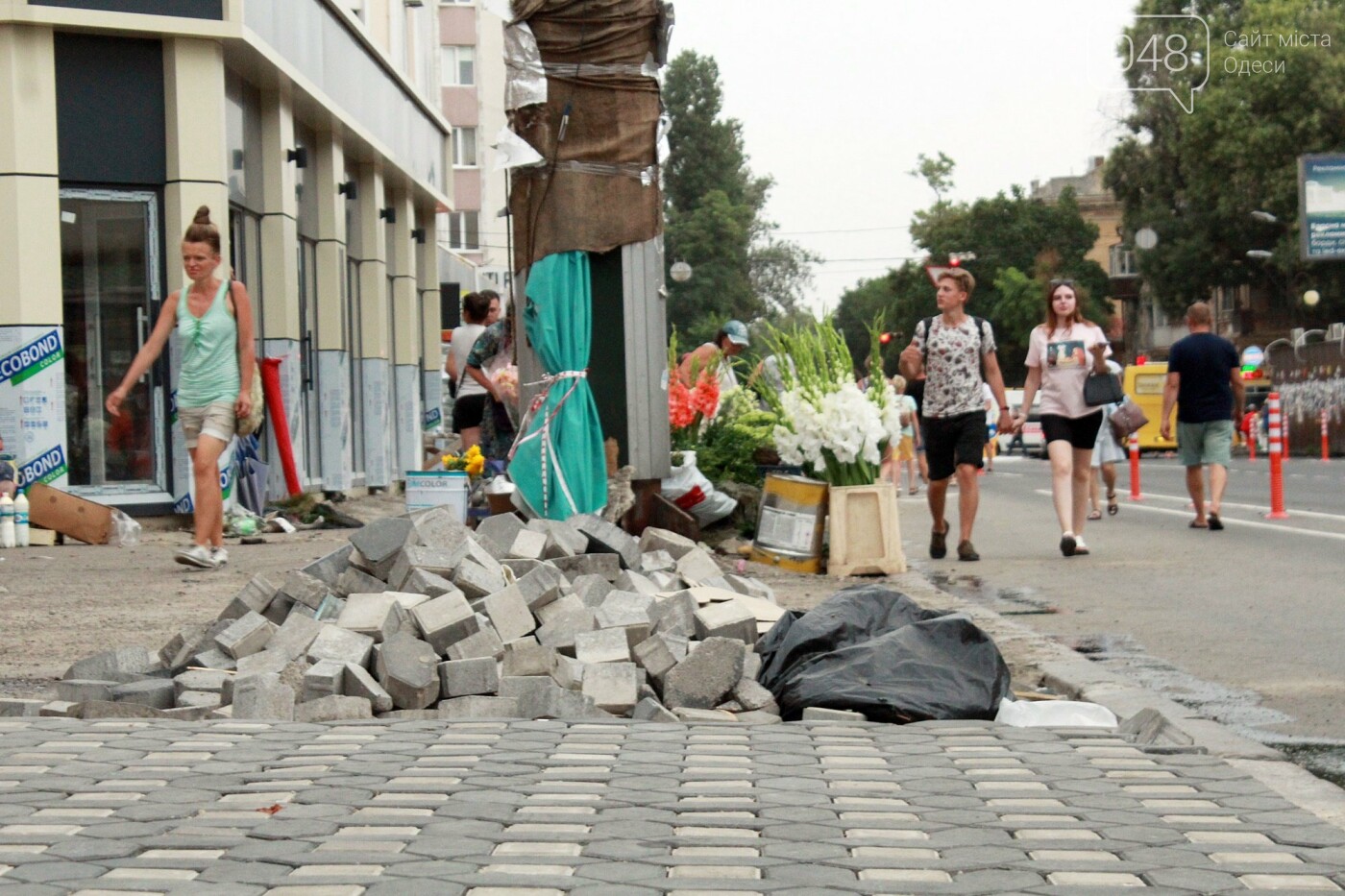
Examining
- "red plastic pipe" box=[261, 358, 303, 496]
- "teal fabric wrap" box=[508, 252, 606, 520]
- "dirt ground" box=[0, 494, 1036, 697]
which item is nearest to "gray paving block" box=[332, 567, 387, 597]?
"dirt ground" box=[0, 494, 1036, 697]

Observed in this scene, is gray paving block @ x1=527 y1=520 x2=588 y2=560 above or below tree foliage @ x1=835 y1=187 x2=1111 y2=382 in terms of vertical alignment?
below

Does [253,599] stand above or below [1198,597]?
above

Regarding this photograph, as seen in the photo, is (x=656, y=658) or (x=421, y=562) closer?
(x=656, y=658)

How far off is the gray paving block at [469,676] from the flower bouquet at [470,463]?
21.4 feet

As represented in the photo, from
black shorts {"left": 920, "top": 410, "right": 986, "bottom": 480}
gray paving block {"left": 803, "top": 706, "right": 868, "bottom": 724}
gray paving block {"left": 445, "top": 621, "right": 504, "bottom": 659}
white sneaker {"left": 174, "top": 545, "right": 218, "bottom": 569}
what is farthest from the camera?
black shorts {"left": 920, "top": 410, "right": 986, "bottom": 480}

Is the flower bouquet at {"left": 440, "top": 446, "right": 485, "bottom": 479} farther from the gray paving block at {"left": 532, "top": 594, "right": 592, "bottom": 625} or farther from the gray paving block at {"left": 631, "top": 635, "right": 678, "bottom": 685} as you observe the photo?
the gray paving block at {"left": 631, "top": 635, "right": 678, "bottom": 685}

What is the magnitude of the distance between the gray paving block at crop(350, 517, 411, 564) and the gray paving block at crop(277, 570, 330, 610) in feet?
0.82

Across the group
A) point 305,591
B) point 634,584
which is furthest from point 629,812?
point 634,584

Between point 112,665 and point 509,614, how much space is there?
1422mm

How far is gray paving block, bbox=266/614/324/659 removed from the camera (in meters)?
6.37

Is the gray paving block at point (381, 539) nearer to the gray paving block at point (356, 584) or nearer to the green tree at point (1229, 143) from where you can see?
the gray paving block at point (356, 584)

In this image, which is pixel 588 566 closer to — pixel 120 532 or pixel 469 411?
pixel 469 411

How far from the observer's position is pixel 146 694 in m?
6.06

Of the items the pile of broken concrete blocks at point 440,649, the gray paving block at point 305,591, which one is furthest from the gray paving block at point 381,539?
the gray paving block at point 305,591
